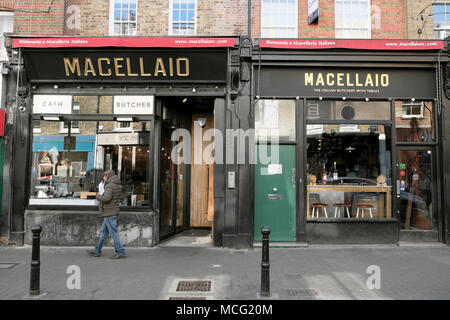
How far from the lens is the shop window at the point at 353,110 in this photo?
27.5ft

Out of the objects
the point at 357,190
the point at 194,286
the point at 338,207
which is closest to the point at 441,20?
the point at 357,190

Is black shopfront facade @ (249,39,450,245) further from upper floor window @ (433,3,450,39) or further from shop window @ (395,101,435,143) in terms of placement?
upper floor window @ (433,3,450,39)

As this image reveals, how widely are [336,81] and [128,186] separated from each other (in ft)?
20.5

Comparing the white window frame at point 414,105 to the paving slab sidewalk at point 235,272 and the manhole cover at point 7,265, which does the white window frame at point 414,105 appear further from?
the manhole cover at point 7,265

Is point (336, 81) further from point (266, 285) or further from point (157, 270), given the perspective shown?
point (157, 270)

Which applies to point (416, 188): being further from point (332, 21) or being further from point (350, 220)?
point (332, 21)

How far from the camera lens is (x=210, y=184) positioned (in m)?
9.81

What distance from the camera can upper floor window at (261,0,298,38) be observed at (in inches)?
341

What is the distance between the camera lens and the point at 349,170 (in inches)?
334

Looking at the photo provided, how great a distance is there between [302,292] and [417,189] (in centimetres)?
549

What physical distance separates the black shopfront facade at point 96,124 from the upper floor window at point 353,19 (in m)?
3.09

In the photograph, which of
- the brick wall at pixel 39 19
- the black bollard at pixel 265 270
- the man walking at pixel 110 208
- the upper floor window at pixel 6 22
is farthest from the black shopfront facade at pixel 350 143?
the upper floor window at pixel 6 22

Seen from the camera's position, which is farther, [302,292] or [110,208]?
[110,208]

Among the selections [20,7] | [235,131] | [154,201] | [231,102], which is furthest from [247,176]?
[20,7]
